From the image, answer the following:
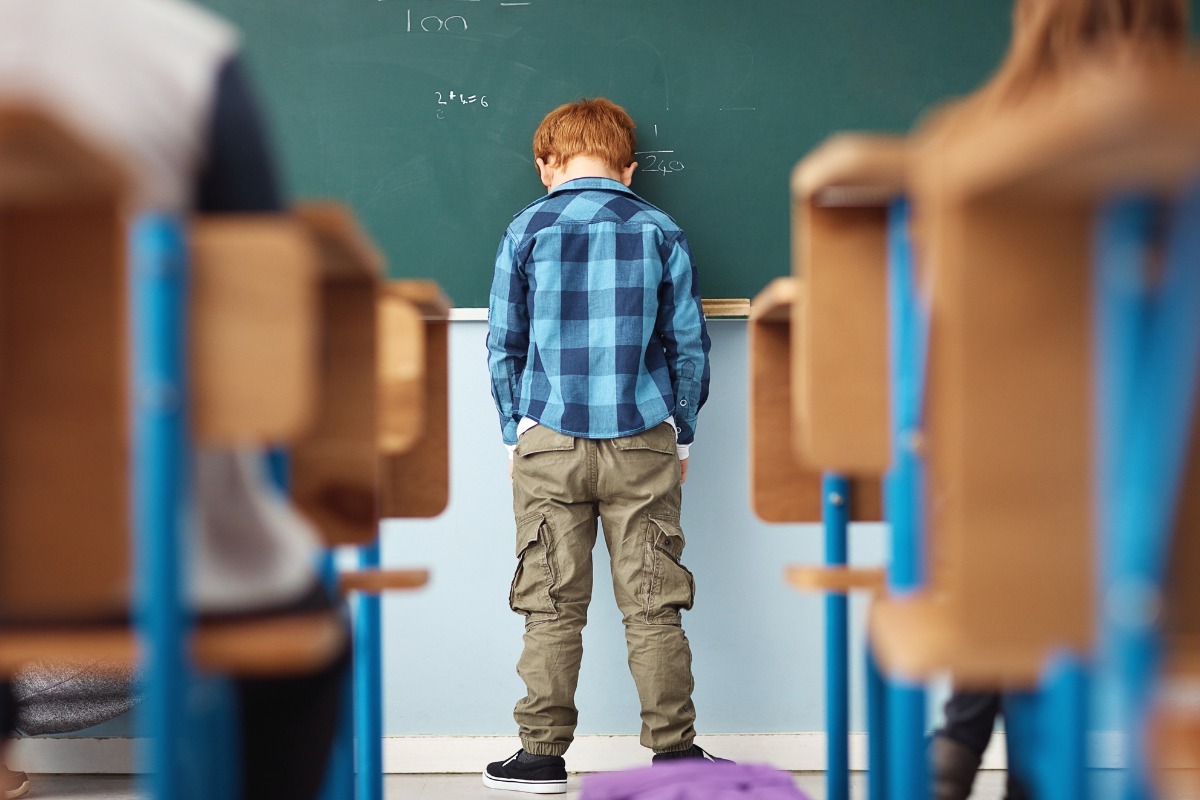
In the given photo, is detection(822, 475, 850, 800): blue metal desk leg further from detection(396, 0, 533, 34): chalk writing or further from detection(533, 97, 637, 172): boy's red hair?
detection(396, 0, 533, 34): chalk writing

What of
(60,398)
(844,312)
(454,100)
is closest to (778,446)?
(844,312)

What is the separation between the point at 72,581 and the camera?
0.92m

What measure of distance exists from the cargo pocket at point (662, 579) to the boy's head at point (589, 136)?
842mm

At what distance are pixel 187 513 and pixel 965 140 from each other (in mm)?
704

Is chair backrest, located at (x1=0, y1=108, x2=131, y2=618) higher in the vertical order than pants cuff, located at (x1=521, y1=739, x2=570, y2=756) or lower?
higher

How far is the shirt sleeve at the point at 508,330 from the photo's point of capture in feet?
8.23

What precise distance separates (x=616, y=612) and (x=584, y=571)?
0.29m

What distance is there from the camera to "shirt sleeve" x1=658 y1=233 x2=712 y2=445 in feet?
8.20

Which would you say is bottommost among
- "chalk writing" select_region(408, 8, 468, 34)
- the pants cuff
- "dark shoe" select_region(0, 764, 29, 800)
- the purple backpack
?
"dark shoe" select_region(0, 764, 29, 800)

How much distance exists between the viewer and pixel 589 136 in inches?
99.7

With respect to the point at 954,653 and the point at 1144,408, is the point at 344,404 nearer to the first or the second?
the point at 954,653

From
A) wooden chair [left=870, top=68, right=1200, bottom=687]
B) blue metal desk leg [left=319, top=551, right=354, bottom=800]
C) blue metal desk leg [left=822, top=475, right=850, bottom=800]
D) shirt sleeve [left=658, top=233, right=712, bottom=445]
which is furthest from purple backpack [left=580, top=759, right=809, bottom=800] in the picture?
wooden chair [left=870, top=68, right=1200, bottom=687]

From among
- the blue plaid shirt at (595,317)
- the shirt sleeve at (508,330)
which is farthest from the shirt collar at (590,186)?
the shirt sleeve at (508,330)

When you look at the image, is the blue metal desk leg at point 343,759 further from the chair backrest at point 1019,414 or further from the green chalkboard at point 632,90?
the green chalkboard at point 632,90
